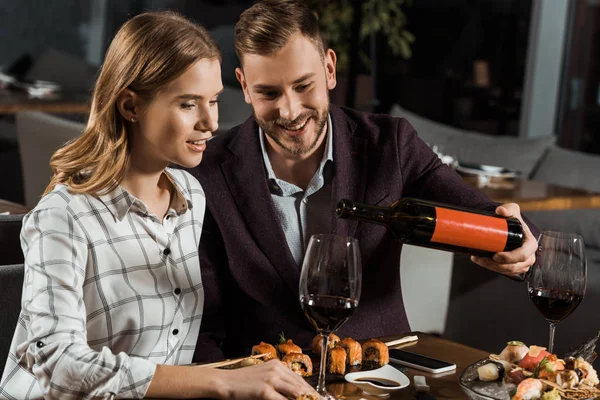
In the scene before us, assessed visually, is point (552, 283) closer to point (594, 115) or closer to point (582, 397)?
point (582, 397)

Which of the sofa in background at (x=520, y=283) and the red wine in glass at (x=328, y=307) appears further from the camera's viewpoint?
the sofa in background at (x=520, y=283)

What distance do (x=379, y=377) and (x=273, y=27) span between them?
0.91 m

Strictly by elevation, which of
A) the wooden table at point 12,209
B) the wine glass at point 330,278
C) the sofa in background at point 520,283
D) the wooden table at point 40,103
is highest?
the wine glass at point 330,278

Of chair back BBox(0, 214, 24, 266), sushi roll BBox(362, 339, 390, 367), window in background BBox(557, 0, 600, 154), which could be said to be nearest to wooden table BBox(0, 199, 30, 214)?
chair back BBox(0, 214, 24, 266)

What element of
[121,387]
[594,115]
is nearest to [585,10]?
[594,115]

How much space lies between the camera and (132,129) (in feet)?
5.81

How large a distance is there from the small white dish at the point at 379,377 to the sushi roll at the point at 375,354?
25 mm

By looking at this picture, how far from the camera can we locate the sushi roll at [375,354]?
1590 mm

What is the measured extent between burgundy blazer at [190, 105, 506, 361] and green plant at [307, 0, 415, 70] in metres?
4.62

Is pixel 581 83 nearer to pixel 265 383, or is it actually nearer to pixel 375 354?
pixel 375 354

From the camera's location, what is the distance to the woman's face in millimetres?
1698

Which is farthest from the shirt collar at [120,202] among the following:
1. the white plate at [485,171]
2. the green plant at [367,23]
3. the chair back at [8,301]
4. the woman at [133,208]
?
the green plant at [367,23]

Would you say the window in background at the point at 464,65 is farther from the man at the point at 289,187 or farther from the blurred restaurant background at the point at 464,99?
the man at the point at 289,187

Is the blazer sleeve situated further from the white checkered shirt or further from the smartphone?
the smartphone
